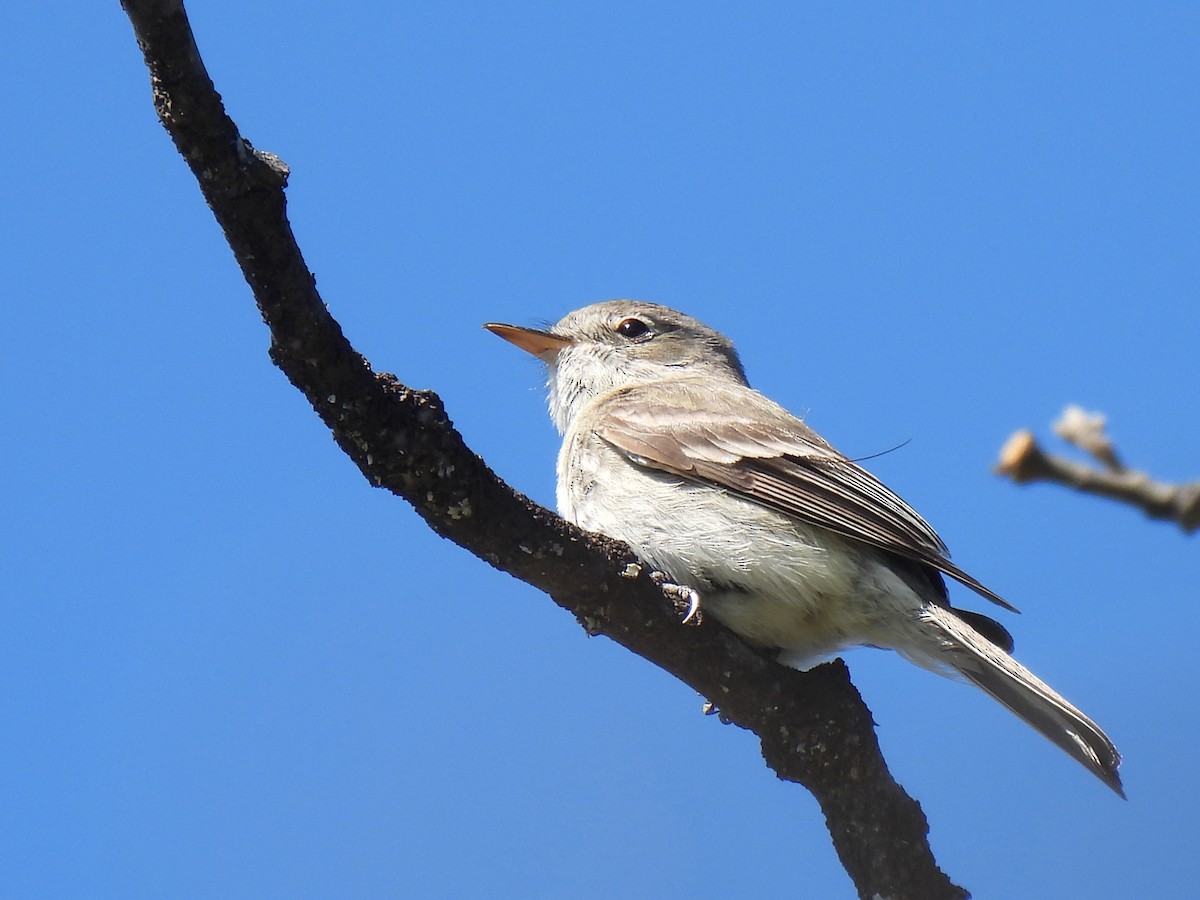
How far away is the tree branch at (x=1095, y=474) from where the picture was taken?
1473 millimetres

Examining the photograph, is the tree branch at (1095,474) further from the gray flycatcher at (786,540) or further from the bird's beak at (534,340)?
the bird's beak at (534,340)

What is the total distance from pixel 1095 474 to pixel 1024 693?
4065 mm

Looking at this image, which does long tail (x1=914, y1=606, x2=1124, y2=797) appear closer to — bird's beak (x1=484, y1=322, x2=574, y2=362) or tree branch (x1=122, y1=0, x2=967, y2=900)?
tree branch (x1=122, y1=0, x2=967, y2=900)

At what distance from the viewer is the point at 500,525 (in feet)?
15.0

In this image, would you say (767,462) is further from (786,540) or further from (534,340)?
(534,340)

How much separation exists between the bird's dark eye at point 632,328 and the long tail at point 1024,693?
11.6ft

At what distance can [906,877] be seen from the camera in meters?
4.93

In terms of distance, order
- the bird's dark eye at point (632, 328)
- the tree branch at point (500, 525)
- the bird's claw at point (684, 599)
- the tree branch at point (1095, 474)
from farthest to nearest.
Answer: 1. the bird's dark eye at point (632, 328)
2. the bird's claw at point (684, 599)
3. the tree branch at point (500, 525)
4. the tree branch at point (1095, 474)

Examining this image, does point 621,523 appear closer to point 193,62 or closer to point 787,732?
point 787,732

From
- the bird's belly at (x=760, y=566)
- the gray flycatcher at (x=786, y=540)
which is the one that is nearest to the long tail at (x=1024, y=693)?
Result: the gray flycatcher at (x=786, y=540)


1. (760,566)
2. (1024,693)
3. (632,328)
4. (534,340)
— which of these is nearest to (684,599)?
(760,566)

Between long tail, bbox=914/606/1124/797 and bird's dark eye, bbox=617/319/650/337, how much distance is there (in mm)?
3536

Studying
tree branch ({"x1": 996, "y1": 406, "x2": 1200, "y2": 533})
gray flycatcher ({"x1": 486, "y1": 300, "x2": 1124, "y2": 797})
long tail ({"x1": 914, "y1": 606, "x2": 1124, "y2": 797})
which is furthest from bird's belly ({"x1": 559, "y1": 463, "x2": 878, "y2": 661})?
tree branch ({"x1": 996, "y1": 406, "x2": 1200, "y2": 533})

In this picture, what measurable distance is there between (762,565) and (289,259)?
8.86 ft
